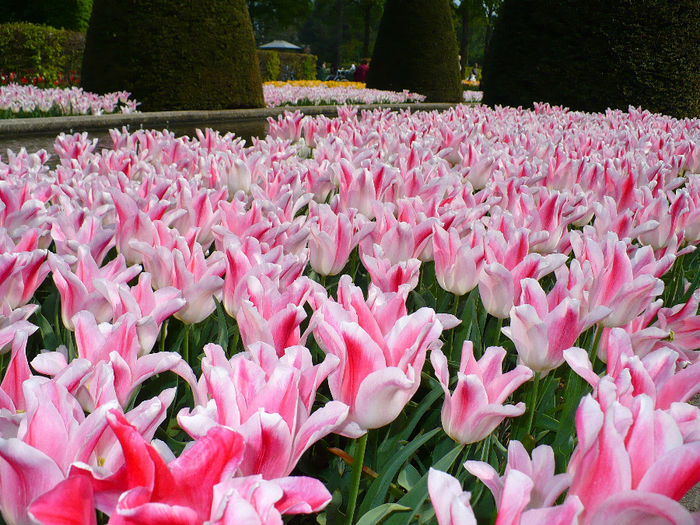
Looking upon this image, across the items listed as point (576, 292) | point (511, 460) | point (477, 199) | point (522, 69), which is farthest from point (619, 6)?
point (511, 460)

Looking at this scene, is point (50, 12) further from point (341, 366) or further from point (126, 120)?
point (341, 366)

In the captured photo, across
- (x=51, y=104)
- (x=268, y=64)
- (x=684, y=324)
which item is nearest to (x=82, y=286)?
(x=684, y=324)

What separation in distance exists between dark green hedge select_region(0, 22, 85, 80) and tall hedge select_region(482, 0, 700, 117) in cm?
1181

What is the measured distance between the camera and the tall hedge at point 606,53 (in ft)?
38.3

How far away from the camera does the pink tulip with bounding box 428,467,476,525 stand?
73cm

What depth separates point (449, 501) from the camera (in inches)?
29.8

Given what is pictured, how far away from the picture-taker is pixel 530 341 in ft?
4.37

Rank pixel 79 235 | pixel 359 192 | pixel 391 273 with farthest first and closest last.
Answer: pixel 359 192 → pixel 79 235 → pixel 391 273

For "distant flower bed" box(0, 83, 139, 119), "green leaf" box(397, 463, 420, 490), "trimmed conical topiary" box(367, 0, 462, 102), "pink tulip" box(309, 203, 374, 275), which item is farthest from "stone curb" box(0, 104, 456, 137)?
"trimmed conical topiary" box(367, 0, 462, 102)

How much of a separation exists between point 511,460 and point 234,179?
2349 mm

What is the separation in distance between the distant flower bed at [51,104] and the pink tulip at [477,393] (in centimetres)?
846

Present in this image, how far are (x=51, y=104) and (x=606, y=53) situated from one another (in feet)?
30.6

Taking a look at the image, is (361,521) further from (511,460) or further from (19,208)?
(19,208)

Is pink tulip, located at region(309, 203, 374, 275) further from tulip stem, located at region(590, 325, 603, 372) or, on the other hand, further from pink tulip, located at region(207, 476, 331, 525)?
pink tulip, located at region(207, 476, 331, 525)
